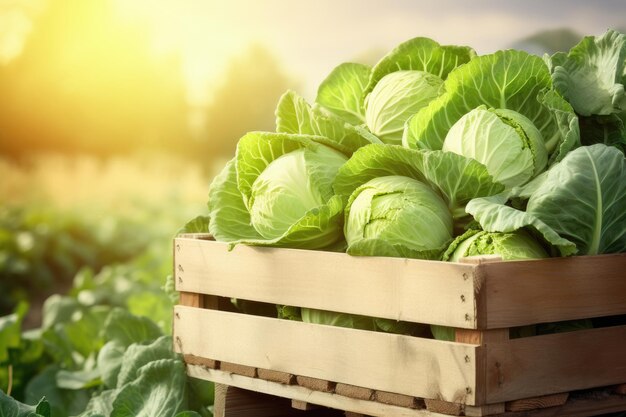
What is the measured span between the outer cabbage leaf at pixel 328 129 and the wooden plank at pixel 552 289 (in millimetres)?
744

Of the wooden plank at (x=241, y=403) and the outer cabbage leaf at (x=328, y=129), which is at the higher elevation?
the outer cabbage leaf at (x=328, y=129)

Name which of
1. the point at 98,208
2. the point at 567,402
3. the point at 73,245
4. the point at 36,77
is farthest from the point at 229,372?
the point at 36,77

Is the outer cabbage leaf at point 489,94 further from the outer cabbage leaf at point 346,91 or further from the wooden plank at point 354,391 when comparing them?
the wooden plank at point 354,391

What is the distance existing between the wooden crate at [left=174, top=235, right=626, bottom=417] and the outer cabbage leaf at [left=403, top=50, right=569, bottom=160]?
1.61 ft

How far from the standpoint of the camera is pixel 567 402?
2.45 metres

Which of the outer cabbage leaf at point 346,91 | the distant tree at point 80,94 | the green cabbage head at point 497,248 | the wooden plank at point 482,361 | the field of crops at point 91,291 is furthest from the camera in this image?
the distant tree at point 80,94

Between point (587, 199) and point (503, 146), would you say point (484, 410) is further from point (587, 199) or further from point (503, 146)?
point (503, 146)

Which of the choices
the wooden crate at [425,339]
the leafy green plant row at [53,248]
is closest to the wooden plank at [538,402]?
the wooden crate at [425,339]

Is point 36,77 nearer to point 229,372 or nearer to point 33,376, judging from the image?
point 33,376

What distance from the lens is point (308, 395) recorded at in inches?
108

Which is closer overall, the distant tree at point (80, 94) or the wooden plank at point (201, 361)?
the wooden plank at point (201, 361)

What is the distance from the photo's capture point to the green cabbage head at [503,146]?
2586mm

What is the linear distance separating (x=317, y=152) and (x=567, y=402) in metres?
1.09

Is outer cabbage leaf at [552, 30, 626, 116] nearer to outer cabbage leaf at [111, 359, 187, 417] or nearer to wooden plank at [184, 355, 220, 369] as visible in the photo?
wooden plank at [184, 355, 220, 369]
